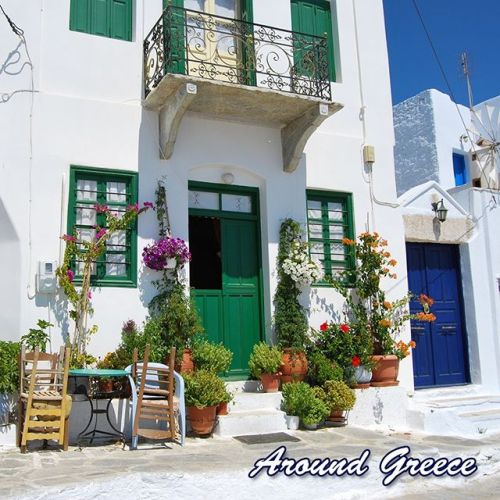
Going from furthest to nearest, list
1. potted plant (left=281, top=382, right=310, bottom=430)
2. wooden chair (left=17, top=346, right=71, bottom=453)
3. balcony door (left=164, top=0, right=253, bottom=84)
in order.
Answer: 1. balcony door (left=164, top=0, right=253, bottom=84)
2. potted plant (left=281, top=382, right=310, bottom=430)
3. wooden chair (left=17, top=346, right=71, bottom=453)

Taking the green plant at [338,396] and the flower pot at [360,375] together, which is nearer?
the green plant at [338,396]

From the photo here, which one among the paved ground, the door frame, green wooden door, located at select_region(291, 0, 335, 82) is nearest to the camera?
the paved ground

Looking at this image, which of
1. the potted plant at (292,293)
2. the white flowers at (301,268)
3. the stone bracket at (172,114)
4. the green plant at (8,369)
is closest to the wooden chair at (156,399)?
the green plant at (8,369)

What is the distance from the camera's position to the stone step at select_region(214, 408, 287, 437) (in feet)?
26.0

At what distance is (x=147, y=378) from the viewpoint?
7.67 meters

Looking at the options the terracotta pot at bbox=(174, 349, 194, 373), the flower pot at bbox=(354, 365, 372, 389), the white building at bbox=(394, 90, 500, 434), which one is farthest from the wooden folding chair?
the white building at bbox=(394, 90, 500, 434)

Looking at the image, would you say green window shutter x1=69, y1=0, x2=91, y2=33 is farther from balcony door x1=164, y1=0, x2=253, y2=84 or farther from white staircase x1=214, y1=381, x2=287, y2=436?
white staircase x1=214, y1=381, x2=287, y2=436

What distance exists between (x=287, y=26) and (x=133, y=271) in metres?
4.83

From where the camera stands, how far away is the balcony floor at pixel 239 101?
858 cm

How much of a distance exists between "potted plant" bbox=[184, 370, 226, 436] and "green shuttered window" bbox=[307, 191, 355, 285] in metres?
3.05

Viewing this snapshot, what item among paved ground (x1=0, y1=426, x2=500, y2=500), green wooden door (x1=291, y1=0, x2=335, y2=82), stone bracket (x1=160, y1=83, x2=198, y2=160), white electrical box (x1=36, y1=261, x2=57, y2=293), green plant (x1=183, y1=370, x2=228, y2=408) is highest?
green wooden door (x1=291, y1=0, x2=335, y2=82)

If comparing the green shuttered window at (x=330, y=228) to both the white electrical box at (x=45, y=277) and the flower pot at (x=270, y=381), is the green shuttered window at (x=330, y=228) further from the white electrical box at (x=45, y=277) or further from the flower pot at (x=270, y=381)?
the white electrical box at (x=45, y=277)

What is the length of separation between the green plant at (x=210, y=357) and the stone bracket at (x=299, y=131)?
10.4 feet

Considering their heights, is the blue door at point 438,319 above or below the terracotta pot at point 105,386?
above
